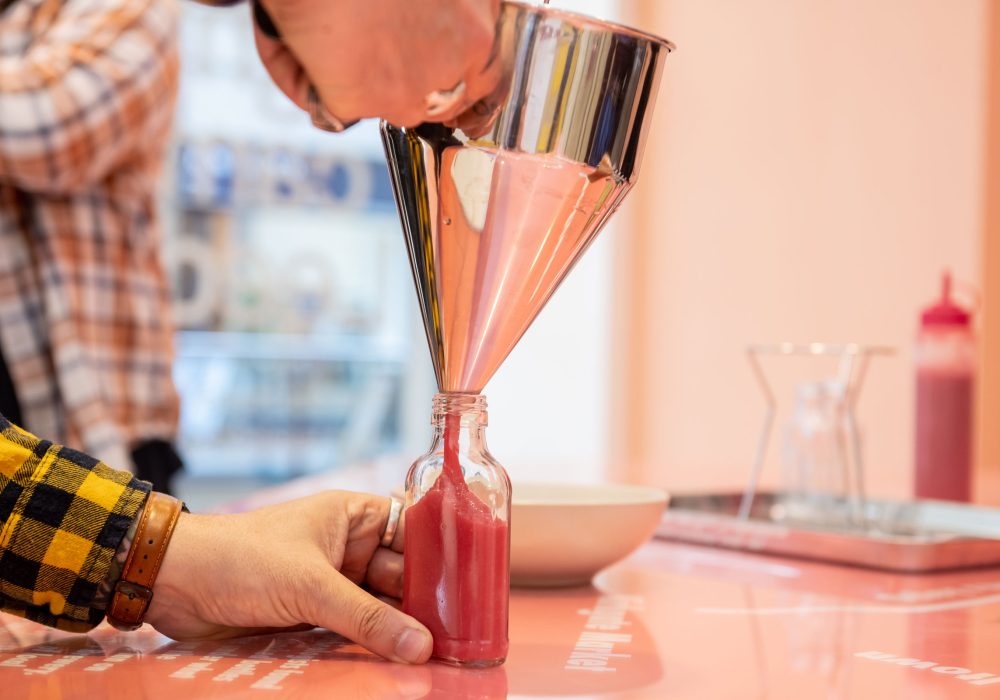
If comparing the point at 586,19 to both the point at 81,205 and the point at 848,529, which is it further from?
the point at 81,205

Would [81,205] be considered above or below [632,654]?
above

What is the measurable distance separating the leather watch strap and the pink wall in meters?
2.55

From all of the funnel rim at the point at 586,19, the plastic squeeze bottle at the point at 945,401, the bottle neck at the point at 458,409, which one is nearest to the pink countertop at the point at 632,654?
the bottle neck at the point at 458,409

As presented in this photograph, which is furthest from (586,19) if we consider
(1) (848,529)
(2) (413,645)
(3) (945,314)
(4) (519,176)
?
(3) (945,314)

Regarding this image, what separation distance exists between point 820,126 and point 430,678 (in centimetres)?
285

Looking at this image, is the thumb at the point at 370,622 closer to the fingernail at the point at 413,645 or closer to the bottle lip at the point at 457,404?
the fingernail at the point at 413,645

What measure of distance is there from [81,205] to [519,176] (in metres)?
1.13

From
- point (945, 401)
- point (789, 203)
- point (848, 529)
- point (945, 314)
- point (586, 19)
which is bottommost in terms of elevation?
point (848, 529)

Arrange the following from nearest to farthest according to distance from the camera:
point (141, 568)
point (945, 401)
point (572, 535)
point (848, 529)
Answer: point (141, 568) < point (572, 535) < point (848, 529) < point (945, 401)

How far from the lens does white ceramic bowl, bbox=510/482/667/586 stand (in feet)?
2.72

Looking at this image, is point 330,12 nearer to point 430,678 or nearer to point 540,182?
point 540,182

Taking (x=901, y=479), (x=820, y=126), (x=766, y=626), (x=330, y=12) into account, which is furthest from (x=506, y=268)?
(x=820, y=126)

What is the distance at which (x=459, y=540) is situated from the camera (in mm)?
613

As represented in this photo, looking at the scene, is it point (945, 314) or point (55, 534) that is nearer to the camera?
point (55, 534)
